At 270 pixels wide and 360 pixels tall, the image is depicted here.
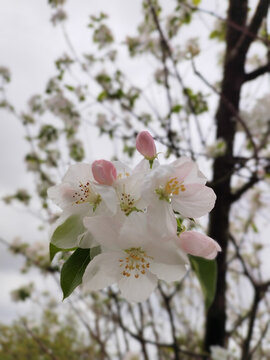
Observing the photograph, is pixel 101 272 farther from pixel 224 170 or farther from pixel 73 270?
pixel 224 170

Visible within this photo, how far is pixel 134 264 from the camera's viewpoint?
16.3 inches

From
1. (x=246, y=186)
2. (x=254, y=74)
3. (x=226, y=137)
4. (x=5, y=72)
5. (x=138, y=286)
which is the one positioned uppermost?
(x=5, y=72)

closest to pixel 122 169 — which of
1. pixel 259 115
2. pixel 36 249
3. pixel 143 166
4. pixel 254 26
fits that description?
pixel 143 166

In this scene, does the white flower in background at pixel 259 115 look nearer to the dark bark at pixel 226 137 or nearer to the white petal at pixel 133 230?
the dark bark at pixel 226 137

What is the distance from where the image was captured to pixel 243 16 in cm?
203

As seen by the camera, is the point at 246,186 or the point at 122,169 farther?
the point at 246,186

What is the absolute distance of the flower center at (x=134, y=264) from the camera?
0.40m

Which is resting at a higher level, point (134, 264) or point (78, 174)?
point (78, 174)

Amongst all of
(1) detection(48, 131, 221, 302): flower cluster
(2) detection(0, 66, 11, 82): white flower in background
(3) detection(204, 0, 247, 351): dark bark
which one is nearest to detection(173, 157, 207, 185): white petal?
(1) detection(48, 131, 221, 302): flower cluster

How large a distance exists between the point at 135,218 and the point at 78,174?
11 cm

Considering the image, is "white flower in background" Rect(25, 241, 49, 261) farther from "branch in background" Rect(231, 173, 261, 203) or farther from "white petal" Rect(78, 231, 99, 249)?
"white petal" Rect(78, 231, 99, 249)

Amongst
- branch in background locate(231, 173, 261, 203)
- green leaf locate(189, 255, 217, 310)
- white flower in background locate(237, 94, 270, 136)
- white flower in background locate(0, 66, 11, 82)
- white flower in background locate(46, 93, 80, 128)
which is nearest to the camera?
green leaf locate(189, 255, 217, 310)

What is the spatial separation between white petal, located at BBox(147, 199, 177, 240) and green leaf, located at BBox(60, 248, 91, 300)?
10cm

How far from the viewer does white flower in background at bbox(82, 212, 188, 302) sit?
1.15 feet
